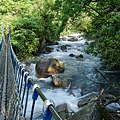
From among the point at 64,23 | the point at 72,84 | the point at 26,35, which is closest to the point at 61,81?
the point at 72,84

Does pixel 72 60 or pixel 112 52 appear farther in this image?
pixel 72 60

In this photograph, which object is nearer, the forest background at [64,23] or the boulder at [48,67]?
the forest background at [64,23]

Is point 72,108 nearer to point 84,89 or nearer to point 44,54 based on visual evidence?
point 84,89

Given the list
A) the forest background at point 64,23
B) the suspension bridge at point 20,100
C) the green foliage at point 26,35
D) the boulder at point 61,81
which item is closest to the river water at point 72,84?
the boulder at point 61,81

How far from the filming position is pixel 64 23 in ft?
21.3

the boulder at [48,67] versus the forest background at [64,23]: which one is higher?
the forest background at [64,23]

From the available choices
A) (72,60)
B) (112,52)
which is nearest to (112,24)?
(112,52)

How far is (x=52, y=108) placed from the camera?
1.01m

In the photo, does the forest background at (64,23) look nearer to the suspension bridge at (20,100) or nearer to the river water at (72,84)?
the river water at (72,84)

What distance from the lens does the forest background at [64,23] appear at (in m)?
4.65

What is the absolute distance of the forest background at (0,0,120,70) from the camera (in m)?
4.65

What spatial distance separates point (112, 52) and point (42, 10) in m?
8.91

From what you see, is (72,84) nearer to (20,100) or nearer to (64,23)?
(64,23)

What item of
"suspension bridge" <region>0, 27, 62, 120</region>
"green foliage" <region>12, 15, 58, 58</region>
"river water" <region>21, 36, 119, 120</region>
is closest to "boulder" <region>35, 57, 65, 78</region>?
"river water" <region>21, 36, 119, 120</region>
